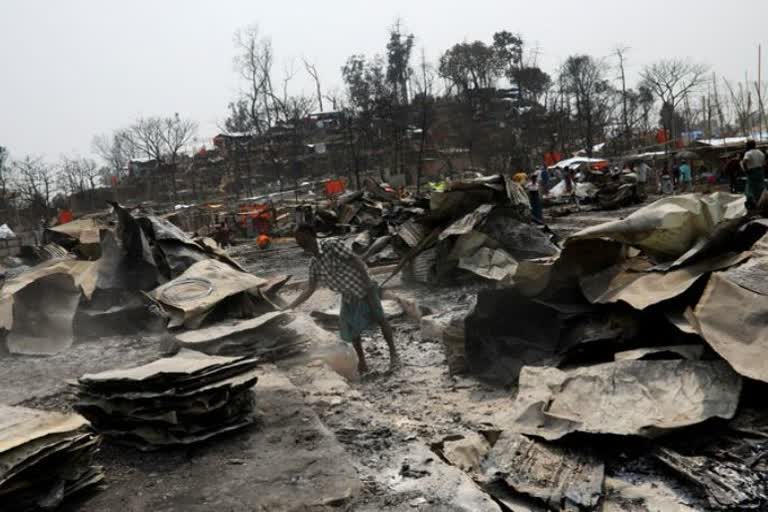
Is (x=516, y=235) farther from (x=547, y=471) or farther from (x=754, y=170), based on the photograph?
(x=547, y=471)

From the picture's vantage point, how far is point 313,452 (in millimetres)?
3266

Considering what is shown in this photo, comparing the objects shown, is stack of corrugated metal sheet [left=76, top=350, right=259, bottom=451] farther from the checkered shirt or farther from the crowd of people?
the crowd of people

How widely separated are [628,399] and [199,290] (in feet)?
14.3

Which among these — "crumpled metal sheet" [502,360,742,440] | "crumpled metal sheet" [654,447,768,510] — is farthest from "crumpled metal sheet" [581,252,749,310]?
"crumpled metal sheet" [654,447,768,510]

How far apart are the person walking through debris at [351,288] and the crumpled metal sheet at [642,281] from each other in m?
1.93

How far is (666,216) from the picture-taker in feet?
15.3

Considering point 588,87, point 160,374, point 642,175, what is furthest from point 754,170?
point 588,87

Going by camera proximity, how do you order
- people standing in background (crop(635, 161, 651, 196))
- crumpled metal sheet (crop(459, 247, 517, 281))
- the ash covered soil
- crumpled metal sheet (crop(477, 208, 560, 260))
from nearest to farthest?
the ash covered soil < crumpled metal sheet (crop(459, 247, 517, 281)) < crumpled metal sheet (crop(477, 208, 560, 260)) < people standing in background (crop(635, 161, 651, 196))

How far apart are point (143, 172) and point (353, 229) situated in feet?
108

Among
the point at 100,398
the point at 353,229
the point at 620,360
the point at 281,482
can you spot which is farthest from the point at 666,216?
the point at 353,229

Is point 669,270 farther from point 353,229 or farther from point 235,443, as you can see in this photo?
point 353,229

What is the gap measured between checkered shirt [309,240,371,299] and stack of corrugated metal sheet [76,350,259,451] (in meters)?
2.19

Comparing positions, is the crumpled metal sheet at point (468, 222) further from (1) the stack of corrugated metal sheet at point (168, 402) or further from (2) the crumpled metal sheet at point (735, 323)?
(1) the stack of corrugated metal sheet at point (168, 402)

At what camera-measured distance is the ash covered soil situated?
2787 millimetres
